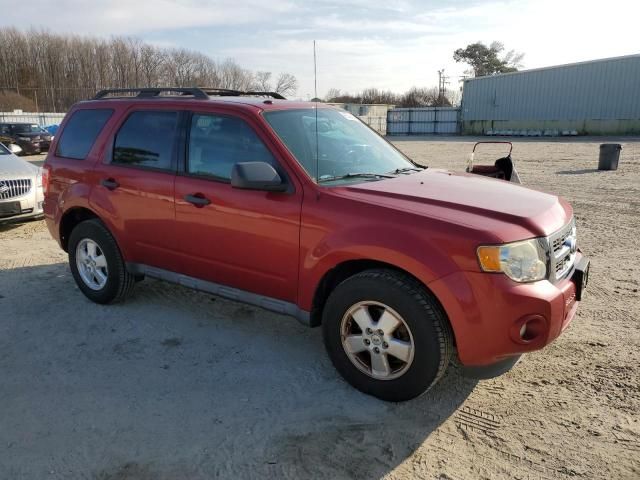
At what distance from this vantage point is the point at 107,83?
68438mm

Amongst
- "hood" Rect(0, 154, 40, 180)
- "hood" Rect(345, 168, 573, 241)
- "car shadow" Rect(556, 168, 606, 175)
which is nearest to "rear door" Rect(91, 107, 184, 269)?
"hood" Rect(345, 168, 573, 241)

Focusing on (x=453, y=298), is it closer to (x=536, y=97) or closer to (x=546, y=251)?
(x=546, y=251)

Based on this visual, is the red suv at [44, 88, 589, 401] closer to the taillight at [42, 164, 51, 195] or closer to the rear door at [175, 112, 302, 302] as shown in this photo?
the rear door at [175, 112, 302, 302]

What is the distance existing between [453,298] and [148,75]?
71.9 metres

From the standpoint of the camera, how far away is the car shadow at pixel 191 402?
2.66m

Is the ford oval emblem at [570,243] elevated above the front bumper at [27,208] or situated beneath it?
elevated above

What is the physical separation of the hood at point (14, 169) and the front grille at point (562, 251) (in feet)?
25.1

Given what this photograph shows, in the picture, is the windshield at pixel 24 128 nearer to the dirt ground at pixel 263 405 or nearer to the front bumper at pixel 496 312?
the dirt ground at pixel 263 405

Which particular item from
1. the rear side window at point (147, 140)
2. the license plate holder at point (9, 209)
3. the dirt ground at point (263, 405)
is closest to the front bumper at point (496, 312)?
the dirt ground at point (263, 405)

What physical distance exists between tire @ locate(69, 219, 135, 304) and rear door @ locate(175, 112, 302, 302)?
2.81ft

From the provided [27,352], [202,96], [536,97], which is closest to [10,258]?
[27,352]

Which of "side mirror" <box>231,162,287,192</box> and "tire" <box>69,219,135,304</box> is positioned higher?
"side mirror" <box>231,162,287,192</box>

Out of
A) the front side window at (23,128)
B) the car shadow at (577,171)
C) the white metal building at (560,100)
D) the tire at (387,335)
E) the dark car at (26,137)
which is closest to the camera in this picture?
the tire at (387,335)

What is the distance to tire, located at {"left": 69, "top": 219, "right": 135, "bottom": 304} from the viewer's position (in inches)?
180
